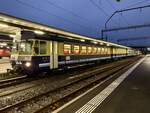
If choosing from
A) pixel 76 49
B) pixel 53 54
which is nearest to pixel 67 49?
pixel 76 49

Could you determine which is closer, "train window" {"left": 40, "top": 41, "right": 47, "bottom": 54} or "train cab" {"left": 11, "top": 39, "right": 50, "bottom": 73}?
"train cab" {"left": 11, "top": 39, "right": 50, "bottom": 73}

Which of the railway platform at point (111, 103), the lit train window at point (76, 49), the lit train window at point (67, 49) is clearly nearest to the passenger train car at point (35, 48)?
the lit train window at point (67, 49)

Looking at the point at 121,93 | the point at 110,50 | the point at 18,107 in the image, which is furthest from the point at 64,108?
the point at 110,50

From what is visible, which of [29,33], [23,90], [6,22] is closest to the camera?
[23,90]

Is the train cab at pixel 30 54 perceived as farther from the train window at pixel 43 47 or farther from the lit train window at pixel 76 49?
the lit train window at pixel 76 49

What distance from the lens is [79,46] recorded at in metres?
22.5

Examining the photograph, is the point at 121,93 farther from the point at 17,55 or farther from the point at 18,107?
the point at 17,55

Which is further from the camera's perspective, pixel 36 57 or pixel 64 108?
pixel 36 57

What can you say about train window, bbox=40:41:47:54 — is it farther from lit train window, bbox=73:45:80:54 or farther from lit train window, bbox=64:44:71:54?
lit train window, bbox=73:45:80:54

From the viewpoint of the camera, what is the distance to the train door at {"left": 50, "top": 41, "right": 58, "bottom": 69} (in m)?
17.0

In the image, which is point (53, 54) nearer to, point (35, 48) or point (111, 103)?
point (35, 48)

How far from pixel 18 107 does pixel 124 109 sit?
13.3 feet

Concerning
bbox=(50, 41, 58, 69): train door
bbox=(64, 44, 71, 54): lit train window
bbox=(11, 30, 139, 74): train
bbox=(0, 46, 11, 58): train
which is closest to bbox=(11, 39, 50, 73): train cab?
bbox=(11, 30, 139, 74): train

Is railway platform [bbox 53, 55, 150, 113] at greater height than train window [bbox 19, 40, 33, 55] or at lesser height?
lesser
